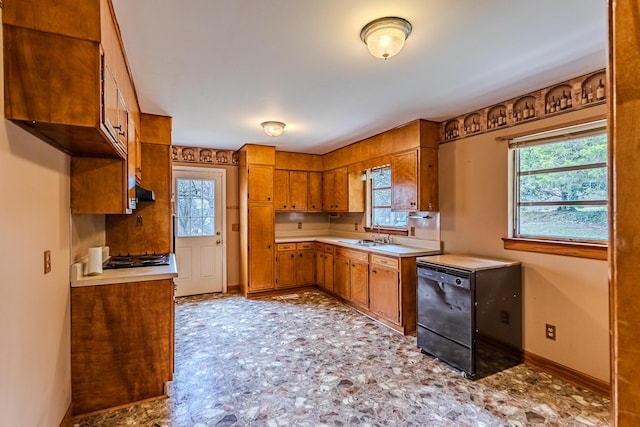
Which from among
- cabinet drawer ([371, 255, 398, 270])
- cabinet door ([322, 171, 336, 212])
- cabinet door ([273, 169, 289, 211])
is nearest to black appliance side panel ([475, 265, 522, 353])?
cabinet drawer ([371, 255, 398, 270])

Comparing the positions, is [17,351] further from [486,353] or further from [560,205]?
[560,205]

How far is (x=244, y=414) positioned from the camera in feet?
7.38

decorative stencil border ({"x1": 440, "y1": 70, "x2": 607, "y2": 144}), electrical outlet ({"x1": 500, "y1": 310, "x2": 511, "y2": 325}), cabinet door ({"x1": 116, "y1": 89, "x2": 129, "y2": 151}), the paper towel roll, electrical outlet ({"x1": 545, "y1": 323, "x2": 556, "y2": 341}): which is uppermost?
decorative stencil border ({"x1": 440, "y1": 70, "x2": 607, "y2": 144})

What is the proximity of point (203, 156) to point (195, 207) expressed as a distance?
85 centimetres

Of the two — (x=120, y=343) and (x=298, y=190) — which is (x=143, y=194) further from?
(x=298, y=190)

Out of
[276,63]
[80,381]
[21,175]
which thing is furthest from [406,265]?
[21,175]

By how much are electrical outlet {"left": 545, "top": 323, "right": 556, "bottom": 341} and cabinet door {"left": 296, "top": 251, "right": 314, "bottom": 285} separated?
3.50 m

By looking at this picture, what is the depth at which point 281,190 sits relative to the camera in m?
5.58

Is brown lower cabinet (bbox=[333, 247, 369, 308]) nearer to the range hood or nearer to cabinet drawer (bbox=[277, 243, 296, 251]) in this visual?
cabinet drawer (bbox=[277, 243, 296, 251])

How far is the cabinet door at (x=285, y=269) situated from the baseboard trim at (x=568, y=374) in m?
3.42

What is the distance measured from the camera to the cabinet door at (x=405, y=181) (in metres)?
3.81

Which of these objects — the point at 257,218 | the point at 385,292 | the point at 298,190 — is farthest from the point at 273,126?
the point at 385,292

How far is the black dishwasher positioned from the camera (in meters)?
2.74

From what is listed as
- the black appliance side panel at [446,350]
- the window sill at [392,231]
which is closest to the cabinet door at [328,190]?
the window sill at [392,231]
